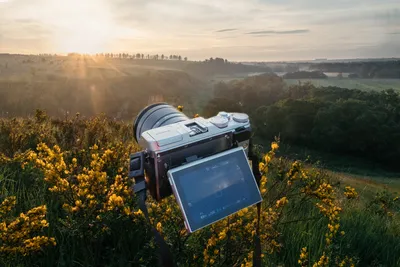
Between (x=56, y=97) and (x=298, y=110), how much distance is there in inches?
1194

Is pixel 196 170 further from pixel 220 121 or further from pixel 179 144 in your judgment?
pixel 220 121

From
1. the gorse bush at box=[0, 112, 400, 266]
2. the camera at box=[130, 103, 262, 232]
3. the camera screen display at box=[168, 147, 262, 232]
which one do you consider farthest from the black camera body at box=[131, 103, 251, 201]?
the gorse bush at box=[0, 112, 400, 266]

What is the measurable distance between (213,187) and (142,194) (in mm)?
432

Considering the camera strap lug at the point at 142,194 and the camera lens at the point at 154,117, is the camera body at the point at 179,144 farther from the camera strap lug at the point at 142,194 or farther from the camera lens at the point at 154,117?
the camera lens at the point at 154,117

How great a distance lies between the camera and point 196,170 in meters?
2.32

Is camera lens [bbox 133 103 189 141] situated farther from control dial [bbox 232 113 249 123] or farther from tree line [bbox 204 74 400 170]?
tree line [bbox 204 74 400 170]

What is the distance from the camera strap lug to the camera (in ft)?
7.43

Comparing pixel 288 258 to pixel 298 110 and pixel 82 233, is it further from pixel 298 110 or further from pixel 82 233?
pixel 298 110

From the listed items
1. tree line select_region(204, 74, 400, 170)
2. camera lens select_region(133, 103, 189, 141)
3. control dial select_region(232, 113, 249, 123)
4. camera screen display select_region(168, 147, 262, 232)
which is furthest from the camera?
tree line select_region(204, 74, 400, 170)

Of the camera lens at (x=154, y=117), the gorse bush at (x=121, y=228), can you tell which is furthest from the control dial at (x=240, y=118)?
the gorse bush at (x=121, y=228)

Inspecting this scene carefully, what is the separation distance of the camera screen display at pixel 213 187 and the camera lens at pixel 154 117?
0.68m

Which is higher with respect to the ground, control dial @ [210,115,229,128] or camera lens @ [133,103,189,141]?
control dial @ [210,115,229,128]

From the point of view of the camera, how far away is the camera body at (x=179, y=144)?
2.38 meters

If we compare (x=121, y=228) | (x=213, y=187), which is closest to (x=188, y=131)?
(x=213, y=187)
